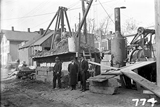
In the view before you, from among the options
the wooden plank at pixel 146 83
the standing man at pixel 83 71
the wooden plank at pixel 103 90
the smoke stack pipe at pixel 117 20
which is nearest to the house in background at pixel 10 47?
the smoke stack pipe at pixel 117 20

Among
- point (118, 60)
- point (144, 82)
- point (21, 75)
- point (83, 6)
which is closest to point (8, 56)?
point (21, 75)

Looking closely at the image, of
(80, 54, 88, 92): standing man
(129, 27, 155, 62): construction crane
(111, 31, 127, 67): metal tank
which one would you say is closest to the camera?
(80, 54, 88, 92): standing man

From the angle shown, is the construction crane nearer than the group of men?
No

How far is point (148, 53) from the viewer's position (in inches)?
456

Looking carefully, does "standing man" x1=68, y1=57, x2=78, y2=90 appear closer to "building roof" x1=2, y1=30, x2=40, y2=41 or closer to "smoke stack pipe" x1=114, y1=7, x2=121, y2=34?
"smoke stack pipe" x1=114, y1=7, x2=121, y2=34

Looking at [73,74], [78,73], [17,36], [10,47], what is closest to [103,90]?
[78,73]

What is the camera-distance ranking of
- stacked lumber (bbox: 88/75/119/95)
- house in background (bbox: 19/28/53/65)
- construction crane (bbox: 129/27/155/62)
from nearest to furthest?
stacked lumber (bbox: 88/75/119/95), construction crane (bbox: 129/27/155/62), house in background (bbox: 19/28/53/65)

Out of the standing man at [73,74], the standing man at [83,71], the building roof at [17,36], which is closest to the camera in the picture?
the standing man at [83,71]

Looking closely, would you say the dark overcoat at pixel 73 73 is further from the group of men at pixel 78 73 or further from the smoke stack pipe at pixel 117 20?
the smoke stack pipe at pixel 117 20

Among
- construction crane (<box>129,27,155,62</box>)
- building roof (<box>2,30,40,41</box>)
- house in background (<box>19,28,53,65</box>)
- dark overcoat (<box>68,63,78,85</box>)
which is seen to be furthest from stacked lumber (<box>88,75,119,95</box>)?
building roof (<box>2,30,40,41</box>)

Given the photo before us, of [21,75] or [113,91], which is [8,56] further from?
[113,91]

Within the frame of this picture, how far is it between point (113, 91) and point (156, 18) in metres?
3.56

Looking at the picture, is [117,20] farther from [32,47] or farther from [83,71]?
[32,47]

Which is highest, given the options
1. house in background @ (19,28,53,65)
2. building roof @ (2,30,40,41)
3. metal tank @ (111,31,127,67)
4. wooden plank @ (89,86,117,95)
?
building roof @ (2,30,40,41)
